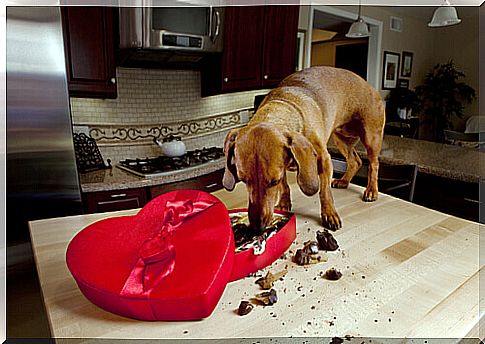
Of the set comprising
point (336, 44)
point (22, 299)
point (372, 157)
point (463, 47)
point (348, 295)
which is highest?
point (463, 47)

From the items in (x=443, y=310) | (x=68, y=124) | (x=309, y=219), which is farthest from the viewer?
(x=68, y=124)

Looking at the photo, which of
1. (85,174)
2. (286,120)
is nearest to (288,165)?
(286,120)

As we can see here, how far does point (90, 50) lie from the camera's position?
627 mm

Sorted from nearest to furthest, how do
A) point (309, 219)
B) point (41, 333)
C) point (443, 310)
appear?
point (443, 310), point (309, 219), point (41, 333)

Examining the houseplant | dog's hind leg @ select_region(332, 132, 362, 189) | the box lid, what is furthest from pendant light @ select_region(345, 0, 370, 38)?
the houseplant

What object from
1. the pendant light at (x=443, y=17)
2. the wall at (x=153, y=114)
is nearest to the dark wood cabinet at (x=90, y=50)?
the wall at (x=153, y=114)

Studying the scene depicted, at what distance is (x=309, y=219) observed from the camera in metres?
0.55

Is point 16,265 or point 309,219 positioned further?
point 16,265

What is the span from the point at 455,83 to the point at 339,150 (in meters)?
A: 3.18

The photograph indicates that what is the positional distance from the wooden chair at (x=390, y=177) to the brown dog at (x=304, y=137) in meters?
0.04

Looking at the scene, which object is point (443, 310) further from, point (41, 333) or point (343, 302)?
point (41, 333)

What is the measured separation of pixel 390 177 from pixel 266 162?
1.53 ft

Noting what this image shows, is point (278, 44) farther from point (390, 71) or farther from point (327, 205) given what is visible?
point (390, 71)

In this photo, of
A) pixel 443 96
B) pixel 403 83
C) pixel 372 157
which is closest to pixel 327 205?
pixel 372 157
